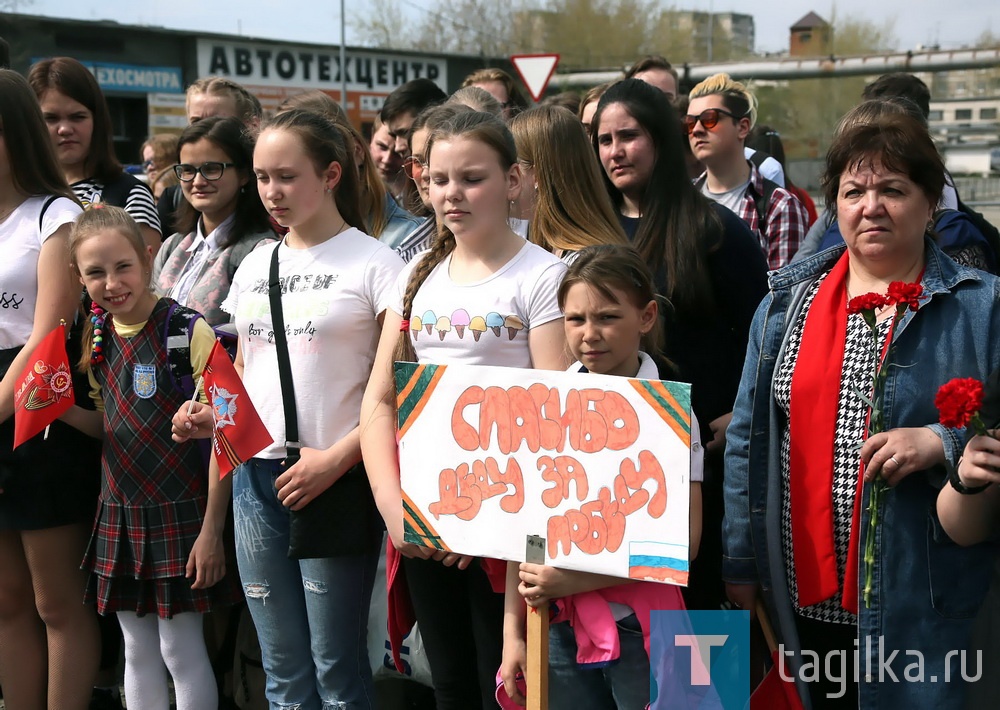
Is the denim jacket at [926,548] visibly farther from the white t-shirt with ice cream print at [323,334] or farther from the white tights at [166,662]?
the white tights at [166,662]

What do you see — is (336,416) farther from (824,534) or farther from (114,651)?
(114,651)

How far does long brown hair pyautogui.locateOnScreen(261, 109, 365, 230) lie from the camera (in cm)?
322

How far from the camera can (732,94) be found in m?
5.40

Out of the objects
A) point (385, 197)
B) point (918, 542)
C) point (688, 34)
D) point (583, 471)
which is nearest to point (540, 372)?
point (583, 471)

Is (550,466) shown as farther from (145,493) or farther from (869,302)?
(145,493)

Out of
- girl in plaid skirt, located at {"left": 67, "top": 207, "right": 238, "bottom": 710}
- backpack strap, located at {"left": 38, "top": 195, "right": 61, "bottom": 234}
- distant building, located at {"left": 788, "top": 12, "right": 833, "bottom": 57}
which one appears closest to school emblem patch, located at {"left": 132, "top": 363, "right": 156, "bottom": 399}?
girl in plaid skirt, located at {"left": 67, "top": 207, "right": 238, "bottom": 710}

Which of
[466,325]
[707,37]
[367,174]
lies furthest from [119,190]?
[707,37]

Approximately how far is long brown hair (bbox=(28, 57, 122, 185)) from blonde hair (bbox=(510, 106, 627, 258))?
2132mm

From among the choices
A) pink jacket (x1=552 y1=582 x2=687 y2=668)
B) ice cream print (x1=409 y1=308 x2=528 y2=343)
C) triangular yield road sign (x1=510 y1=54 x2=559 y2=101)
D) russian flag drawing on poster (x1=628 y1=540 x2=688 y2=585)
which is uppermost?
triangular yield road sign (x1=510 y1=54 x2=559 y2=101)

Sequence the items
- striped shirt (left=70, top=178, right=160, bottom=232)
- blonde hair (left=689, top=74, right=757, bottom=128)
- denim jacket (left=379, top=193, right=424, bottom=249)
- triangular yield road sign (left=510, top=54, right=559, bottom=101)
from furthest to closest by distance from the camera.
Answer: triangular yield road sign (left=510, top=54, right=559, bottom=101), blonde hair (left=689, top=74, right=757, bottom=128), striped shirt (left=70, top=178, right=160, bottom=232), denim jacket (left=379, top=193, right=424, bottom=249)

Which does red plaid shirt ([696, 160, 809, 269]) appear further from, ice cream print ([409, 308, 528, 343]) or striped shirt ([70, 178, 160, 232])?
striped shirt ([70, 178, 160, 232])

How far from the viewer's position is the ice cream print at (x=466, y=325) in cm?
279

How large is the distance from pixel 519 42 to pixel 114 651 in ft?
159

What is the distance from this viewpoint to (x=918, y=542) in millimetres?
2486
